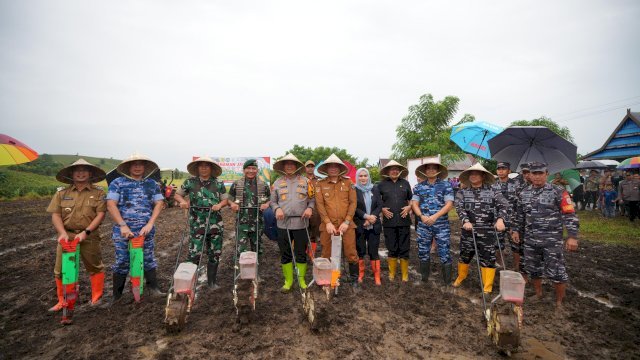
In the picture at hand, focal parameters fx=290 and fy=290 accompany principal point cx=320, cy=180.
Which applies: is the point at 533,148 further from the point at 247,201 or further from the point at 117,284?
the point at 117,284

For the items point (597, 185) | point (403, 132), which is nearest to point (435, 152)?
point (403, 132)

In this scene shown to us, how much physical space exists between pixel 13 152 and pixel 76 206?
1.56 metres

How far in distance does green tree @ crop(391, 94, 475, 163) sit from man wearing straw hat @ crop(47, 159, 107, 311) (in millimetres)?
18823

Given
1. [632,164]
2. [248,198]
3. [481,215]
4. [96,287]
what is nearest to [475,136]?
[481,215]

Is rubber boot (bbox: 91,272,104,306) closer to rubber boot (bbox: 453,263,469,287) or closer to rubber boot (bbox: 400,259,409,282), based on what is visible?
rubber boot (bbox: 400,259,409,282)

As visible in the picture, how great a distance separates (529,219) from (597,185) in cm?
1433

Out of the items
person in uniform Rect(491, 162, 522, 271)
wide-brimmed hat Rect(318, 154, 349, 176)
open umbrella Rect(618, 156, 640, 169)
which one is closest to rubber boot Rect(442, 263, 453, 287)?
person in uniform Rect(491, 162, 522, 271)

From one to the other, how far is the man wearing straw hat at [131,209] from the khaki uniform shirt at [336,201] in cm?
249

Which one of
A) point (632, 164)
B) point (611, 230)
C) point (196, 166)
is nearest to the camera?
point (196, 166)

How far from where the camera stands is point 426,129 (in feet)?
67.3

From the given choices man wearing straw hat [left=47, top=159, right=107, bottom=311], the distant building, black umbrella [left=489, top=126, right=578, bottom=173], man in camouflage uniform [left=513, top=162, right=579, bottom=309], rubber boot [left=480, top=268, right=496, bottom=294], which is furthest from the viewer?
the distant building

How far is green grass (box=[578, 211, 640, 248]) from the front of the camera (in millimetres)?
8266

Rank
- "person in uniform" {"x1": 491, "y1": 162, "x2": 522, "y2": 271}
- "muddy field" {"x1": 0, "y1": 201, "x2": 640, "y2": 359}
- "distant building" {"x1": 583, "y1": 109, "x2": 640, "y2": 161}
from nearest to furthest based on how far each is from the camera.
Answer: "muddy field" {"x1": 0, "y1": 201, "x2": 640, "y2": 359}, "person in uniform" {"x1": 491, "y1": 162, "x2": 522, "y2": 271}, "distant building" {"x1": 583, "y1": 109, "x2": 640, "y2": 161}

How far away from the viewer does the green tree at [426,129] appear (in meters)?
20.1
